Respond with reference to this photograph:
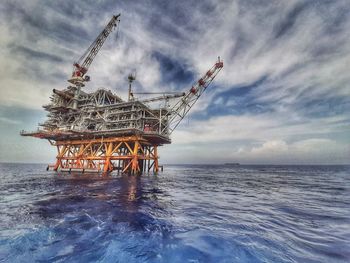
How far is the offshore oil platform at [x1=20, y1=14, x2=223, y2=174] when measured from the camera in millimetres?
27328

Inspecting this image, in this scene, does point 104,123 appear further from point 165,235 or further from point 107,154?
point 165,235

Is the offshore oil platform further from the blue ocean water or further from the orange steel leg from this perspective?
the blue ocean water

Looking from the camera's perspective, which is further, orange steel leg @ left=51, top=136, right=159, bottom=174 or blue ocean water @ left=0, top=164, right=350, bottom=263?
orange steel leg @ left=51, top=136, right=159, bottom=174

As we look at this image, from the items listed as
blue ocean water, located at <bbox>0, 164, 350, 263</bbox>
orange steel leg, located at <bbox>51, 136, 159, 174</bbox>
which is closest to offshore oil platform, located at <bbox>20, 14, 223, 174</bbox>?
orange steel leg, located at <bbox>51, 136, 159, 174</bbox>

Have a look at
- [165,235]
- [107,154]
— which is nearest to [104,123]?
[107,154]

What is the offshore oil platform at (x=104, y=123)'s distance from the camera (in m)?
27.3

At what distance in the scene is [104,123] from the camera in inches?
1175

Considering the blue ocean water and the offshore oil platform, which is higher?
the offshore oil platform

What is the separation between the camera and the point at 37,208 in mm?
7594

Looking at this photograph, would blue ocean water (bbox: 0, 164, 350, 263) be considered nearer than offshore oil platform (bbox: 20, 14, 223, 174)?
Yes

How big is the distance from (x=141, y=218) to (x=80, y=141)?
30185 millimetres

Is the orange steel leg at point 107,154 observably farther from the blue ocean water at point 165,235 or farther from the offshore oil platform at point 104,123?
the blue ocean water at point 165,235

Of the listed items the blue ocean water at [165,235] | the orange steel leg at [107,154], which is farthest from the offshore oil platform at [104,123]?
the blue ocean water at [165,235]

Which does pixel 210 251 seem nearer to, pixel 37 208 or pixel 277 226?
pixel 277 226
